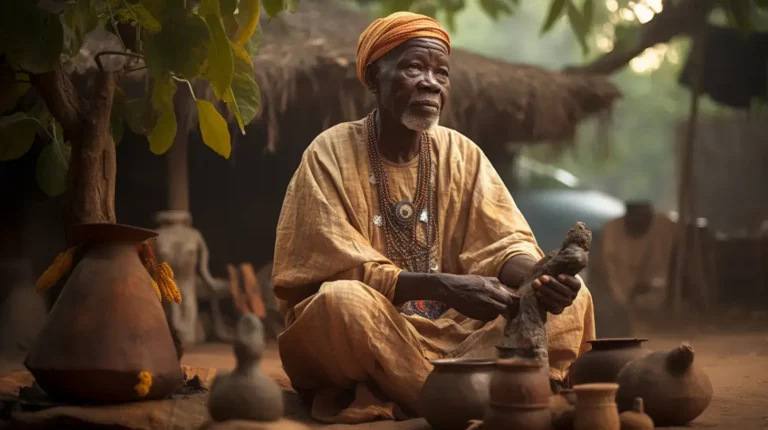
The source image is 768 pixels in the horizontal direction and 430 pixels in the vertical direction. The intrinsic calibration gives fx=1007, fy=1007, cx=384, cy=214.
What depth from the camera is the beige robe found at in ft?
13.1

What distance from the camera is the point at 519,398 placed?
3.20 metres

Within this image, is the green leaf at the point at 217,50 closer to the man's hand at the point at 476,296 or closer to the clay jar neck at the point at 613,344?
the man's hand at the point at 476,296

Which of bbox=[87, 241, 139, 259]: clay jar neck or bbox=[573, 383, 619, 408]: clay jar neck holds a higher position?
bbox=[87, 241, 139, 259]: clay jar neck

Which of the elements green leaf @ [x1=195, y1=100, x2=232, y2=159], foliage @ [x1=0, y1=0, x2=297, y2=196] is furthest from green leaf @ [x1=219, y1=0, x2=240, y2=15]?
green leaf @ [x1=195, y1=100, x2=232, y2=159]

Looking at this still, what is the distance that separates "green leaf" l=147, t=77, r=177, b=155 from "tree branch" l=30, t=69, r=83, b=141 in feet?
1.11

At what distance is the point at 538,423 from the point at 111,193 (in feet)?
7.89

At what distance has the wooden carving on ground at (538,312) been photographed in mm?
3811

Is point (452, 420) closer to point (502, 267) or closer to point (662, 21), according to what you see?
point (502, 267)

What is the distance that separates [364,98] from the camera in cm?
835

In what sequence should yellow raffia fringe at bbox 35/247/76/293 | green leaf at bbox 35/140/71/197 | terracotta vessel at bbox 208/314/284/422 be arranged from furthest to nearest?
green leaf at bbox 35/140/71/197 → yellow raffia fringe at bbox 35/247/76/293 → terracotta vessel at bbox 208/314/284/422

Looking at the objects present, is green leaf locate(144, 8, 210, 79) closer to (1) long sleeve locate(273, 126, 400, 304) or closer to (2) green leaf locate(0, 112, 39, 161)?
(1) long sleeve locate(273, 126, 400, 304)

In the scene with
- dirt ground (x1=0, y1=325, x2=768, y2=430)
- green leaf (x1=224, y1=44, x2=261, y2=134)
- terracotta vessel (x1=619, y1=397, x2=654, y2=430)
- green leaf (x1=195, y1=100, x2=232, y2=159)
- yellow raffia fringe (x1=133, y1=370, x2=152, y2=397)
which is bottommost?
dirt ground (x1=0, y1=325, x2=768, y2=430)

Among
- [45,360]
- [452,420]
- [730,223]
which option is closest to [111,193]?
[45,360]

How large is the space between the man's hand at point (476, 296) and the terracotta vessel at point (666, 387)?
535 mm
